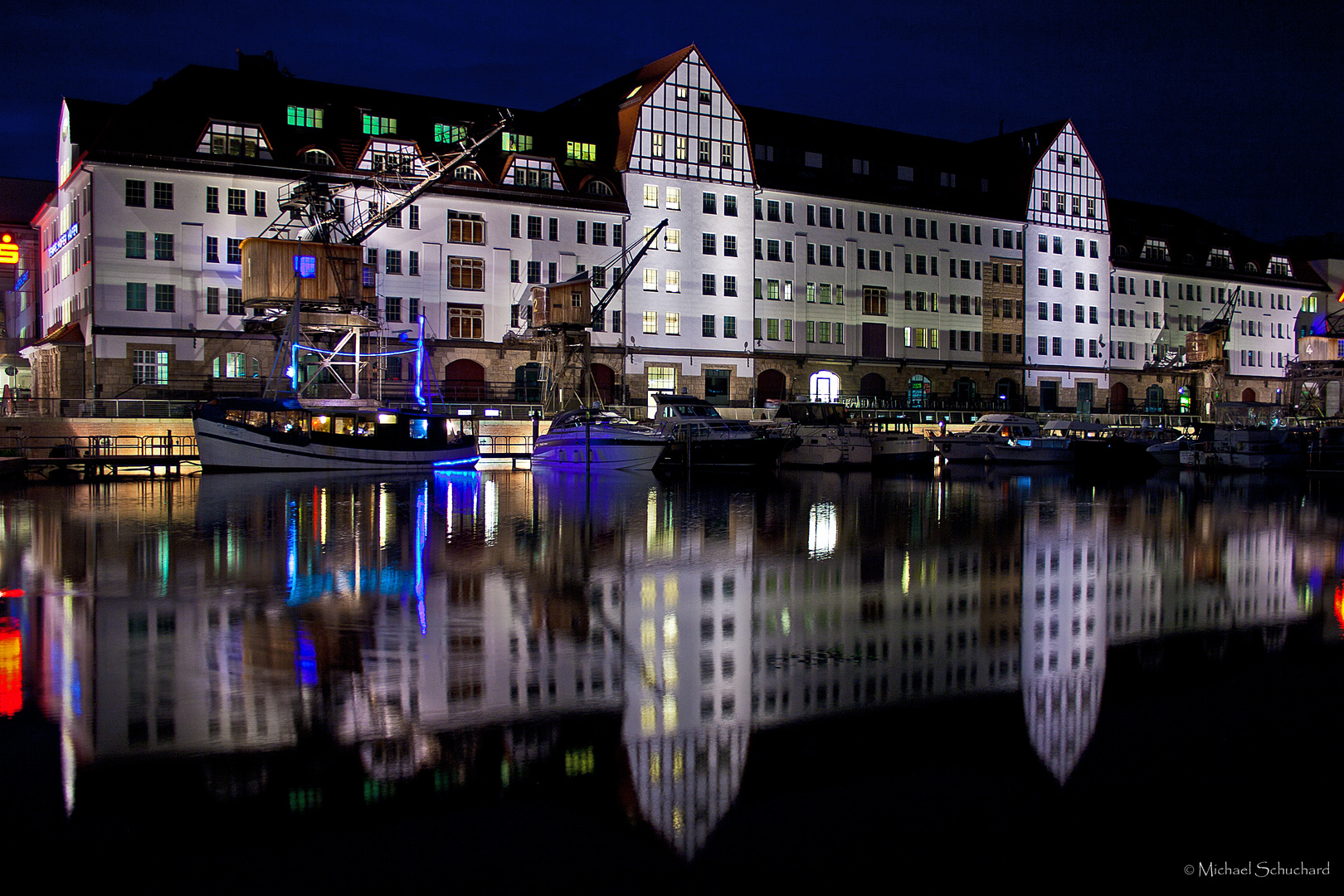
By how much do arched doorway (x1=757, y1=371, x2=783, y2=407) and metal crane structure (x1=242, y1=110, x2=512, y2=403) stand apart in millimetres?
24071

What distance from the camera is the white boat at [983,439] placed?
54.1 metres

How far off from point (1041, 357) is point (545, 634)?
7461 cm

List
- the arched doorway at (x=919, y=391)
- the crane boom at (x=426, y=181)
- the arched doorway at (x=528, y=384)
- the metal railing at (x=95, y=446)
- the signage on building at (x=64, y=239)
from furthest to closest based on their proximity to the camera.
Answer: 1. the arched doorway at (x=919, y=391)
2. the arched doorway at (x=528, y=384)
3. the signage on building at (x=64, y=239)
4. the crane boom at (x=426, y=181)
5. the metal railing at (x=95, y=446)

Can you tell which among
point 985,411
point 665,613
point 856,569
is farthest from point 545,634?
point 985,411

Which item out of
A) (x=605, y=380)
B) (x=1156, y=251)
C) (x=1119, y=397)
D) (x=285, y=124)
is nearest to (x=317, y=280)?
(x=285, y=124)

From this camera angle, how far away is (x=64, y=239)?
183 ft

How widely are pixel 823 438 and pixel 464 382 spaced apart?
1998 centimetres

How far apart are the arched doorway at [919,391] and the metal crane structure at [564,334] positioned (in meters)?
25.8

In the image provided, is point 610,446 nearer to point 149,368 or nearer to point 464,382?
point 464,382

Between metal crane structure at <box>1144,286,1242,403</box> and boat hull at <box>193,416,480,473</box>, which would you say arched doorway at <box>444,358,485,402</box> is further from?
metal crane structure at <box>1144,286,1242,403</box>

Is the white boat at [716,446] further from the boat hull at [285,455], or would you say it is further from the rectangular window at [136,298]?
the rectangular window at [136,298]

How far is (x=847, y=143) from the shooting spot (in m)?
73.6

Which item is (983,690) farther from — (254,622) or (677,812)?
(254,622)

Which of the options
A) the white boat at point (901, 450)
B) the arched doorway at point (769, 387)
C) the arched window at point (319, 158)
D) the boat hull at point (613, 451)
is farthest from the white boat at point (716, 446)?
the arched window at point (319, 158)
